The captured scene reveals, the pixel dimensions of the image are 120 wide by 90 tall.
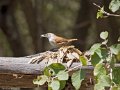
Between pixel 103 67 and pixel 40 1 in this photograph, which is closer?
pixel 103 67

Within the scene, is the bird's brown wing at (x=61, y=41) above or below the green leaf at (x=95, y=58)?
above

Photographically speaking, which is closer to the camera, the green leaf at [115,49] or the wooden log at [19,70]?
the green leaf at [115,49]

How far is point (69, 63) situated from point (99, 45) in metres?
0.48

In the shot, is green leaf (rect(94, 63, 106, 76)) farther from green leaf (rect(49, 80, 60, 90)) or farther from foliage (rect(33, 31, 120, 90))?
green leaf (rect(49, 80, 60, 90))

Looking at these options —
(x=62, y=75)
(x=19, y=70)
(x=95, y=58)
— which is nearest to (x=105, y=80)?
(x=95, y=58)

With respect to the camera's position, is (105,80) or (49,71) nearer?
(105,80)

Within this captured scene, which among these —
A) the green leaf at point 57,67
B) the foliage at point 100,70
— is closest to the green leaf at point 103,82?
the foliage at point 100,70

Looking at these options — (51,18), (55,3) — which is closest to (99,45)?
(55,3)

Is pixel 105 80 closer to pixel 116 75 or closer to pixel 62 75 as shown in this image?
pixel 116 75

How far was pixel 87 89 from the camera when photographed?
315 centimetres

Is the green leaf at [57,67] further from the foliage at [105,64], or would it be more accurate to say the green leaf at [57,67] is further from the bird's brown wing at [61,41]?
the bird's brown wing at [61,41]

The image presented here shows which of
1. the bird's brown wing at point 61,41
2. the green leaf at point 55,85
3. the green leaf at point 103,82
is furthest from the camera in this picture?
the bird's brown wing at point 61,41

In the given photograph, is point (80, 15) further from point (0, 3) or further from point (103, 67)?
point (103, 67)

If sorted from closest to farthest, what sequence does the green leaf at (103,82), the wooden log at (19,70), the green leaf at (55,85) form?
1. the green leaf at (103,82)
2. the green leaf at (55,85)
3. the wooden log at (19,70)
